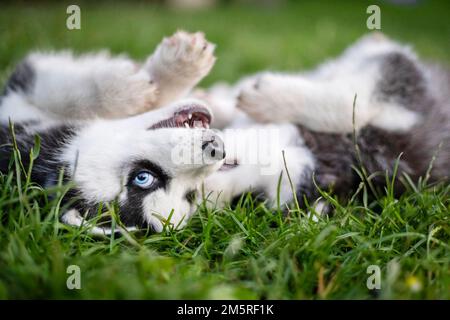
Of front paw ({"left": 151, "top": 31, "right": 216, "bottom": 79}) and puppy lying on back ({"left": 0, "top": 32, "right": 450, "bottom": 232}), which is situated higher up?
front paw ({"left": 151, "top": 31, "right": 216, "bottom": 79})

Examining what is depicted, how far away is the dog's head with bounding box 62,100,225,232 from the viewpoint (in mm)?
2443

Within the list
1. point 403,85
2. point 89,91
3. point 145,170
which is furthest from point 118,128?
point 403,85

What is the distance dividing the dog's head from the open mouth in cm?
11

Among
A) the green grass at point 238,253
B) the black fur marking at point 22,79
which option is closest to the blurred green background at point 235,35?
the black fur marking at point 22,79

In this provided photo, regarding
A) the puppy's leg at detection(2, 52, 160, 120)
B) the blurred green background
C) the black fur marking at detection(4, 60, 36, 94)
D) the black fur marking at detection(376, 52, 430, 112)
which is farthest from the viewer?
the blurred green background

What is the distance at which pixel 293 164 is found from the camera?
9.91 feet

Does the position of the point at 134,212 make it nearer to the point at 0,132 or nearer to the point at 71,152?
the point at 71,152

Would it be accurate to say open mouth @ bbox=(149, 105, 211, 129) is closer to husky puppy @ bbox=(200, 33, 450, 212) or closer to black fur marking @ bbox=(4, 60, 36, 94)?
husky puppy @ bbox=(200, 33, 450, 212)

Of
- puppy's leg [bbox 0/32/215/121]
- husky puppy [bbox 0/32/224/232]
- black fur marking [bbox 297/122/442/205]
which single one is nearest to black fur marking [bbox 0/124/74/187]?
husky puppy [bbox 0/32/224/232]

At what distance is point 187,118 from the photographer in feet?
9.06

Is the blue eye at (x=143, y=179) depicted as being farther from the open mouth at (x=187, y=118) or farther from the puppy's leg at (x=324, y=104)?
the puppy's leg at (x=324, y=104)

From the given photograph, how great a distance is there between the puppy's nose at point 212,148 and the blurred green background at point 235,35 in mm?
3166

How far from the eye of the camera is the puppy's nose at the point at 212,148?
7.95ft
